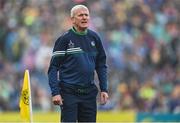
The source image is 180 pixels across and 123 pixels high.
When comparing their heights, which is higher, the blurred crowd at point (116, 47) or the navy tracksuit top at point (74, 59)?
the blurred crowd at point (116, 47)

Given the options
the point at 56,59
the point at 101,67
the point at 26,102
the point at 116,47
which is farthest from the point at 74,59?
the point at 116,47

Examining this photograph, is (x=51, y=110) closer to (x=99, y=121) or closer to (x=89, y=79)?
(x=99, y=121)

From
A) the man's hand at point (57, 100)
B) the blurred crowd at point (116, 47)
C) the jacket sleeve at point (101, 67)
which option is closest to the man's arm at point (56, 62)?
the man's hand at point (57, 100)

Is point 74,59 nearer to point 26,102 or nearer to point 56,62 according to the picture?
point 56,62

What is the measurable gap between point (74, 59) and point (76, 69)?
5.3 inches

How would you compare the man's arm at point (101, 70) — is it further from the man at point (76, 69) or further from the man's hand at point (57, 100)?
the man's hand at point (57, 100)

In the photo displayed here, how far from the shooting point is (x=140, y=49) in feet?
70.9

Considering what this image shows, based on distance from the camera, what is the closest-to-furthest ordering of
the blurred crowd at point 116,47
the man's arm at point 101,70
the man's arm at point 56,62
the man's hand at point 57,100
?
1. the man's hand at point 57,100
2. the man's arm at point 56,62
3. the man's arm at point 101,70
4. the blurred crowd at point 116,47

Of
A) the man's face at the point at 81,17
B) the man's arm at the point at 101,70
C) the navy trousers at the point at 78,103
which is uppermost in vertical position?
the man's face at the point at 81,17

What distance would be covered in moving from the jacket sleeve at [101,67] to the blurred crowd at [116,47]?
31.8ft

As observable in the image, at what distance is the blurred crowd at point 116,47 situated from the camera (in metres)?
20.4

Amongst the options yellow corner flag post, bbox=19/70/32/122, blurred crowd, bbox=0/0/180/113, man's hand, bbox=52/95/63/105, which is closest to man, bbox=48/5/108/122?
man's hand, bbox=52/95/63/105

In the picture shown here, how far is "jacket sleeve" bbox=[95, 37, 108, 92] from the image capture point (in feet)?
33.1

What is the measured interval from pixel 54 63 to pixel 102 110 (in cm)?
1010
